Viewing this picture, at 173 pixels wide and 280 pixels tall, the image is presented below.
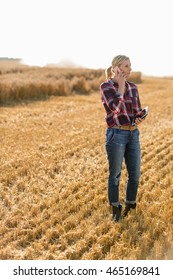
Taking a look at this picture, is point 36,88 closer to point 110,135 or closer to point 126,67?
point 110,135

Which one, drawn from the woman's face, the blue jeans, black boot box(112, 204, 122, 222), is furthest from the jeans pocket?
black boot box(112, 204, 122, 222)

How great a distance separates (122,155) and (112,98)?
2.40ft

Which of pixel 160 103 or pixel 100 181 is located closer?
pixel 100 181

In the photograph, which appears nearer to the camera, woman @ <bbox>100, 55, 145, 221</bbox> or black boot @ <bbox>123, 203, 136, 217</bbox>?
woman @ <bbox>100, 55, 145, 221</bbox>

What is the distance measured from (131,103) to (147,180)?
2218mm

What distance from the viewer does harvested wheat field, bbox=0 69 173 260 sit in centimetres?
425

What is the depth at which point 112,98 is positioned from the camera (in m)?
4.30

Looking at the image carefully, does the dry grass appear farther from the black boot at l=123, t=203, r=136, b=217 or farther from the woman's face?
the woman's face

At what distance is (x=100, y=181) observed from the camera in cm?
626

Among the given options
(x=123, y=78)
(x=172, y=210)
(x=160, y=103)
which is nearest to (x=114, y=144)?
(x=123, y=78)

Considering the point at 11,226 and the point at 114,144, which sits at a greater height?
the point at 114,144

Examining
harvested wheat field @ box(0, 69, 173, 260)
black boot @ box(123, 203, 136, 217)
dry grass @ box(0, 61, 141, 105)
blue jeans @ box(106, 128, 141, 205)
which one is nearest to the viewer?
harvested wheat field @ box(0, 69, 173, 260)

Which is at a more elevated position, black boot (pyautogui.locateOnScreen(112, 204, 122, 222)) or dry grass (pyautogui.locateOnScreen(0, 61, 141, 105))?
dry grass (pyautogui.locateOnScreen(0, 61, 141, 105))

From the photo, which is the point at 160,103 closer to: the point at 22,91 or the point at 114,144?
the point at 22,91
